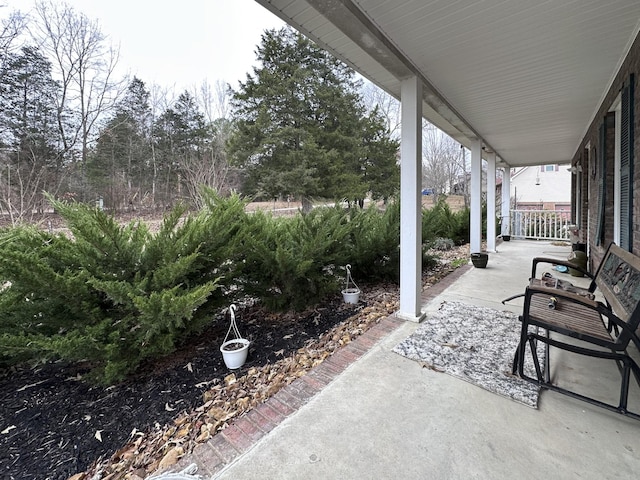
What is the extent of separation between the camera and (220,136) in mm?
14945

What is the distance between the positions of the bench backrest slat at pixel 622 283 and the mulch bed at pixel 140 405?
6.20 feet

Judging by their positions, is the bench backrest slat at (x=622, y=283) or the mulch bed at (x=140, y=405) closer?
the mulch bed at (x=140, y=405)

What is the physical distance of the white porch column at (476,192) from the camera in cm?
569

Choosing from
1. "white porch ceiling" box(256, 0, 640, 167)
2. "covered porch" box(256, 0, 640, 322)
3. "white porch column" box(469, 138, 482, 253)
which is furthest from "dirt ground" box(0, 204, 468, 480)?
"white porch column" box(469, 138, 482, 253)

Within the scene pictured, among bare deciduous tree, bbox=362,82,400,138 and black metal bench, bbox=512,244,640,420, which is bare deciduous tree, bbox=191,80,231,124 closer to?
bare deciduous tree, bbox=362,82,400,138

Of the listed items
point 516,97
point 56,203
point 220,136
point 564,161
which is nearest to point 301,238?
point 56,203

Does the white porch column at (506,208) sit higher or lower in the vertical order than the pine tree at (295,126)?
lower

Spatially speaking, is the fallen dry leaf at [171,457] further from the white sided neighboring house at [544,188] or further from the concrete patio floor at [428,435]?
the white sided neighboring house at [544,188]

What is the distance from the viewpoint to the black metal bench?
1.65 m

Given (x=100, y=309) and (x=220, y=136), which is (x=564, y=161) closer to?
(x=100, y=309)

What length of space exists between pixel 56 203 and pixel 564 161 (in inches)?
441

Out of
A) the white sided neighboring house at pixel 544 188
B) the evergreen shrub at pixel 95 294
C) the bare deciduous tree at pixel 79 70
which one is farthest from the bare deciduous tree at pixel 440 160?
the evergreen shrub at pixel 95 294

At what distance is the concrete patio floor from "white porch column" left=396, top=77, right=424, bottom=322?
97cm

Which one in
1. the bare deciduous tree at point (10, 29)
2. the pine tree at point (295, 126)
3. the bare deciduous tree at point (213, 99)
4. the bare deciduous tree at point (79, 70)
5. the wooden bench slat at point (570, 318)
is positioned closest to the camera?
the wooden bench slat at point (570, 318)
